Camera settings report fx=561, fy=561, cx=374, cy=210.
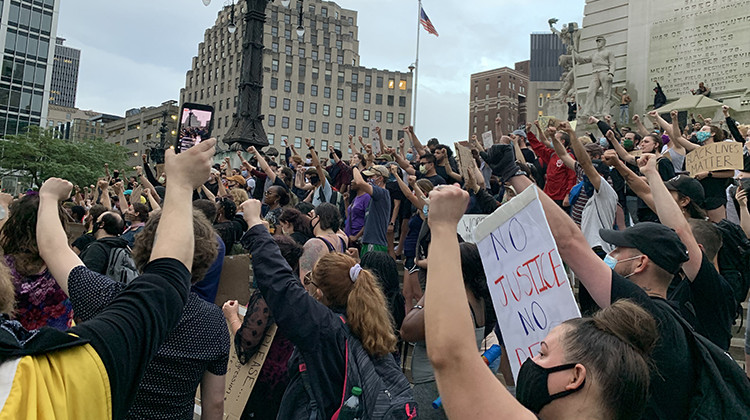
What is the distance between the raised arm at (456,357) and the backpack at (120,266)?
292 centimetres

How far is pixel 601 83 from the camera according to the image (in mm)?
22812

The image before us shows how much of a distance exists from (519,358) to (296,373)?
1.33 metres

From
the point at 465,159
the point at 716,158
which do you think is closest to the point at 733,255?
the point at 716,158

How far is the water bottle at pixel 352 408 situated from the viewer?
2883mm

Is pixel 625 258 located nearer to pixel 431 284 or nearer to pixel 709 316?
pixel 709 316

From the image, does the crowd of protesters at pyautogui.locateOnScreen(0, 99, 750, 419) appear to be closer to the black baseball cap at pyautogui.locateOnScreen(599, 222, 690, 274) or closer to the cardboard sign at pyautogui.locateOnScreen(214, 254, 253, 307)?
the black baseball cap at pyautogui.locateOnScreen(599, 222, 690, 274)

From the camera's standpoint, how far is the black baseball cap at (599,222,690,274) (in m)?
2.69

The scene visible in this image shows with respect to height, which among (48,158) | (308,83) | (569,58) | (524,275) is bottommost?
(524,275)

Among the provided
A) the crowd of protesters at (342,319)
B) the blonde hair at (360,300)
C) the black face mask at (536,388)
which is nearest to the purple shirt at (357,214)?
the crowd of protesters at (342,319)

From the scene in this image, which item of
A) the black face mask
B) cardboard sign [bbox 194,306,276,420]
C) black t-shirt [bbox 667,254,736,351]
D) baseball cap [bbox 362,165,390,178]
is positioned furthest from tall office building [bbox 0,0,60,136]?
the black face mask

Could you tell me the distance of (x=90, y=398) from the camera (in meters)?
1.45

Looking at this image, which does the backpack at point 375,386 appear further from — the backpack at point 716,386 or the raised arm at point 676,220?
the raised arm at point 676,220

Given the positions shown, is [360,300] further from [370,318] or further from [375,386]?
[375,386]

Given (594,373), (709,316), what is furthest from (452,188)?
(709,316)
